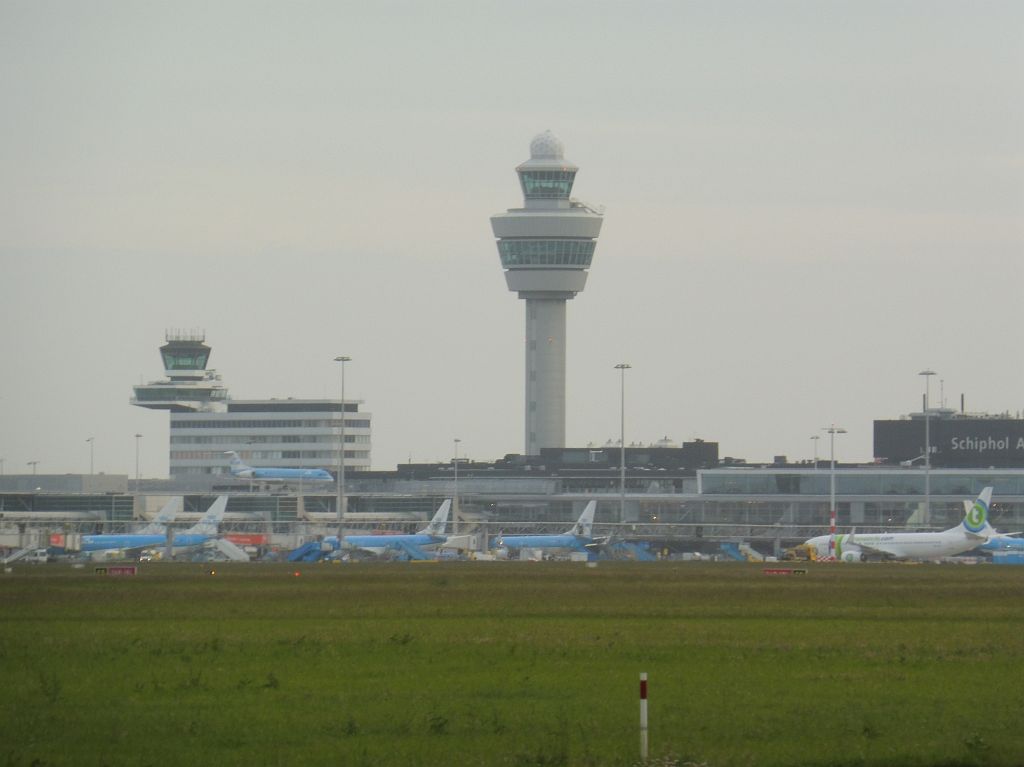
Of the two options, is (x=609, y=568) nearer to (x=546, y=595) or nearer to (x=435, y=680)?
(x=546, y=595)

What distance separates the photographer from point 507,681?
116ft

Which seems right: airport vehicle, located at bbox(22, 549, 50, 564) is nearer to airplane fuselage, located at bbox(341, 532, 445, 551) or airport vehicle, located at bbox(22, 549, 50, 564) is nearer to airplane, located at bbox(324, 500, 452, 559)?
airplane, located at bbox(324, 500, 452, 559)

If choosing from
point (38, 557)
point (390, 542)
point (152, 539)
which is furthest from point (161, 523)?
point (38, 557)

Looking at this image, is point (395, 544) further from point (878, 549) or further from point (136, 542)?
point (878, 549)

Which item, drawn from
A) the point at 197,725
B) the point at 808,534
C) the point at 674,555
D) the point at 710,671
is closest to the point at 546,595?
the point at 710,671

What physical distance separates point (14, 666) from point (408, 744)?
14881mm

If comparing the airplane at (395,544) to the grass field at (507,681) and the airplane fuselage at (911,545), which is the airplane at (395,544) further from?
the grass field at (507,681)

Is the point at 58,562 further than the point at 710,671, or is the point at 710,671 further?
the point at 58,562

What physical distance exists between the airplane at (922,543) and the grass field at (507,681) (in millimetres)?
67139

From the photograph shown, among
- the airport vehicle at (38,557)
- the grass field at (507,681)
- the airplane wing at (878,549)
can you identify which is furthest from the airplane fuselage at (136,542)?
the grass field at (507,681)

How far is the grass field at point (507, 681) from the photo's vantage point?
26.5 metres

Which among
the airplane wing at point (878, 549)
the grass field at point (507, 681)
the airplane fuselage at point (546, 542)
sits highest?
the grass field at point (507, 681)

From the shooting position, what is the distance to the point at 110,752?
26.2 m

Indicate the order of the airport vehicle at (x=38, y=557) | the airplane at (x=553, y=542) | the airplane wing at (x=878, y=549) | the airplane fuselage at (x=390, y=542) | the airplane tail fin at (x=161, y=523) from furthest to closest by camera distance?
the airplane tail fin at (x=161, y=523), the airplane at (x=553, y=542), the airplane fuselage at (x=390, y=542), the airplane wing at (x=878, y=549), the airport vehicle at (x=38, y=557)
